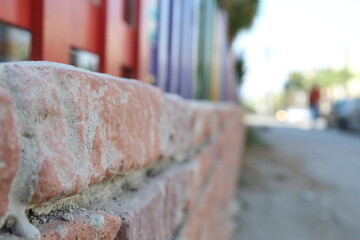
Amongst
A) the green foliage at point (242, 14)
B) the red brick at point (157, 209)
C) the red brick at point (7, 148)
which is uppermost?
the green foliage at point (242, 14)

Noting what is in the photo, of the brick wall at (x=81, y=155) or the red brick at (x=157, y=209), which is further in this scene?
the red brick at (x=157, y=209)

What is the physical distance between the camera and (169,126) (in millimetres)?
993

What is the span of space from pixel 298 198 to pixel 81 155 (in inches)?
182

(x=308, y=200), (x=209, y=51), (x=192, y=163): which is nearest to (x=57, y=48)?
(x=192, y=163)

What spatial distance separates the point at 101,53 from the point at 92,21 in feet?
0.26

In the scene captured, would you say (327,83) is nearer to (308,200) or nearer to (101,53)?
(308,200)

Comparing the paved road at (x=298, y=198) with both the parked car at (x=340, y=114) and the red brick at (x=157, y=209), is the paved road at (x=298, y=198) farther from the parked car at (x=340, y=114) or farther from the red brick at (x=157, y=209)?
the parked car at (x=340, y=114)

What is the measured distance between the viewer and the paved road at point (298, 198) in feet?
12.0

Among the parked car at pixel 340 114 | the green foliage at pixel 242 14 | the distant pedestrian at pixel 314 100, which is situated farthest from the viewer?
the parked car at pixel 340 114

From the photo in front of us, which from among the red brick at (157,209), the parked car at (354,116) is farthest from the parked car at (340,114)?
the red brick at (157,209)

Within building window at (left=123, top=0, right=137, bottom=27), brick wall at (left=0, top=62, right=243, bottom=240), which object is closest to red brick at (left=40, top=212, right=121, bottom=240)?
brick wall at (left=0, top=62, right=243, bottom=240)

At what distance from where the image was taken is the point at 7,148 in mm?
395

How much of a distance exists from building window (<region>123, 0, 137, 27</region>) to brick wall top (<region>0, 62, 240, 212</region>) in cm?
40

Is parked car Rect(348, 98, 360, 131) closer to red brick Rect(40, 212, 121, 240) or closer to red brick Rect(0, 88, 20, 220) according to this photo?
red brick Rect(40, 212, 121, 240)
